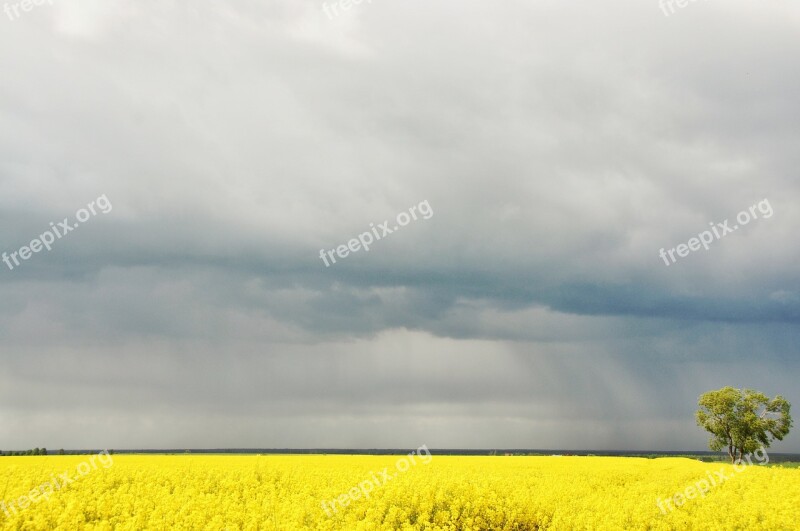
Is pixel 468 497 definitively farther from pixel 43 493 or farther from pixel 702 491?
pixel 43 493

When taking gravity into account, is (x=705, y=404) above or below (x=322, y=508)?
above

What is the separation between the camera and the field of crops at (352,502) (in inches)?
752

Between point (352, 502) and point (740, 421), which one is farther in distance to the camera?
point (740, 421)

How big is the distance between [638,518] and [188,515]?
1592cm

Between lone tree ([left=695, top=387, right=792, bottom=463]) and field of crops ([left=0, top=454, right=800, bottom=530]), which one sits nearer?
field of crops ([left=0, top=454, right=800, bottom=530])

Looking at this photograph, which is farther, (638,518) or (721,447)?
(721,447)

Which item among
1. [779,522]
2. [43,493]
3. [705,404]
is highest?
[705,404]

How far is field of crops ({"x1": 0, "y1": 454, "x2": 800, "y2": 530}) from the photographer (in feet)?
62.6

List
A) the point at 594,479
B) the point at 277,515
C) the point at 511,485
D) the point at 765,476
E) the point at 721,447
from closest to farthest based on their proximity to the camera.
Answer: the point at 277,515 < the point at 511,485 < the point at 765,476 < the point at 594,479 < the point at 721,447

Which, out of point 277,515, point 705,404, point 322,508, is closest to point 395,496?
point 322,508

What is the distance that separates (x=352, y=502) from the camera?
2098cm

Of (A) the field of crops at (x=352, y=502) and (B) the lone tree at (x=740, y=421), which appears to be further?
(B) the lone tree at (x=740, y=421)

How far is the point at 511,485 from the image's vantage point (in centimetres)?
2414

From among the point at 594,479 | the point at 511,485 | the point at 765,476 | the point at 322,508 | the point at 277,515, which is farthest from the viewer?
the point at 594,479
